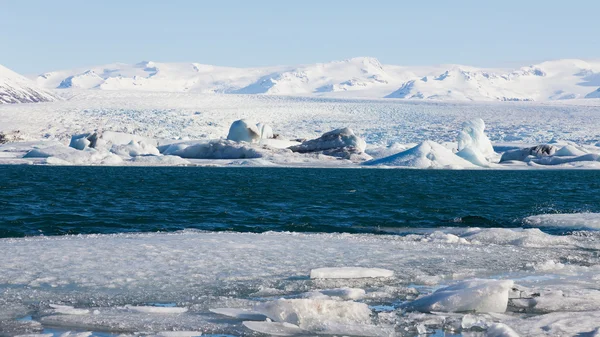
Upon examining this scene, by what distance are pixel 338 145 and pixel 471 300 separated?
3707 centimetres

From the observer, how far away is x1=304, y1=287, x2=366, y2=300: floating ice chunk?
6.21 meters

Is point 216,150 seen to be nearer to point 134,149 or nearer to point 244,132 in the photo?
point 244,132

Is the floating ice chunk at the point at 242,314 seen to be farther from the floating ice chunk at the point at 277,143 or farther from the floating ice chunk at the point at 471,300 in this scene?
the floating ice chunk at the point at 277,143

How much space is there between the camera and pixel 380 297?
6.34 meters

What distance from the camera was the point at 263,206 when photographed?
1619cm

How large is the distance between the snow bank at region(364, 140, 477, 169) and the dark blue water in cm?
1356

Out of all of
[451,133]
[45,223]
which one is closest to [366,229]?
[45,223]

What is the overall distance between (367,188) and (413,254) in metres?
13.9

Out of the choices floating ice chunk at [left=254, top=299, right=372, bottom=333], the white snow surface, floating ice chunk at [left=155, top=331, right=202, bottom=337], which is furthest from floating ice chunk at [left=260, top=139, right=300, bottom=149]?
floating ice chunk at [left=155, top=331, right=202, bottom=337]

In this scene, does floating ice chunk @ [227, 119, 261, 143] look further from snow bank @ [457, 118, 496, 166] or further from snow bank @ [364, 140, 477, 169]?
snow bank @ [457, 118, 496, 166]

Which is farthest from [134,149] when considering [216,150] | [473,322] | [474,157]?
[473,322]

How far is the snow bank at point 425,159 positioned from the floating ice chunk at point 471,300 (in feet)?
101

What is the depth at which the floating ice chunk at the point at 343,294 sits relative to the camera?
6215mm

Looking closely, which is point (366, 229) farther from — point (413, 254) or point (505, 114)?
point (505, 114)
